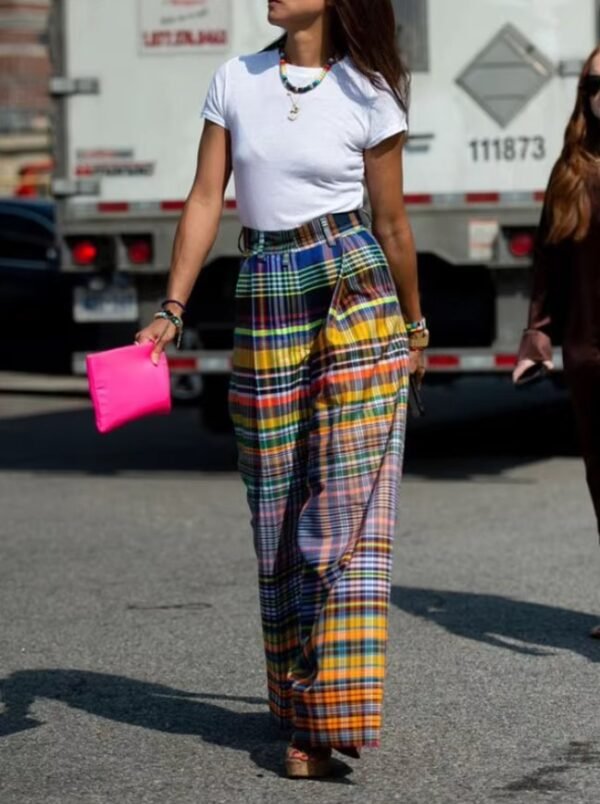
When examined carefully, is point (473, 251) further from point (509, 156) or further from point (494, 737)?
point (494, 737)

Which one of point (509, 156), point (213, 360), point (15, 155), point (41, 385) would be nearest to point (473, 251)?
point (509, 156)

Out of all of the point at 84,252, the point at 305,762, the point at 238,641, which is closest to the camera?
the point at 305,762

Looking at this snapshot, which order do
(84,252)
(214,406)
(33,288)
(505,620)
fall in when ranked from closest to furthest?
1. (505,620)
2. (84,252)
3. (214,406)
4. (33,288)

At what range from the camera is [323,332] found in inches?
200

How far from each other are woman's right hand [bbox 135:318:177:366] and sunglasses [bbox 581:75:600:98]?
1861 millimetres

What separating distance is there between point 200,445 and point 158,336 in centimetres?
869

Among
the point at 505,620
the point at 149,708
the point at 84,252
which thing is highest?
the point at 84,252

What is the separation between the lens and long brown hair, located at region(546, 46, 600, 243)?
649 centimetres

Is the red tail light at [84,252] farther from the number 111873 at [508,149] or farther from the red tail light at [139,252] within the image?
Result: the number 111873 at [508,149]

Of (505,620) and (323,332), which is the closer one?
(323,332)

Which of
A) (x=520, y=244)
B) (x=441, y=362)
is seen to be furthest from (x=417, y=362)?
(x=441, y=362)

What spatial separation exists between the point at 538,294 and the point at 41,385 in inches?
498

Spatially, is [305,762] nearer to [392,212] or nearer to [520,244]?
[392,212]

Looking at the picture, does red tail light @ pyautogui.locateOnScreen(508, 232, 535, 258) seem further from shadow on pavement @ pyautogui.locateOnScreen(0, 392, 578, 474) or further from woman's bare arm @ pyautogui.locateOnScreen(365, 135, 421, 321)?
woman's bare arm @ pyautogui.locateOnScreen(365, 135, 421, 321)
